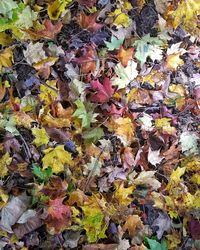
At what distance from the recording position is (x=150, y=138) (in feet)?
7.17

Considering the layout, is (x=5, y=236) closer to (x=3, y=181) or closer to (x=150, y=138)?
(x=3, y=181)

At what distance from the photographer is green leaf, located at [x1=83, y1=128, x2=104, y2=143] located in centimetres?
210

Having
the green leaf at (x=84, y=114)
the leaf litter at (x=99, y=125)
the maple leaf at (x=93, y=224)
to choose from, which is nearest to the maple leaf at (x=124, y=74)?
the leaf litter at (x=99, y=125)

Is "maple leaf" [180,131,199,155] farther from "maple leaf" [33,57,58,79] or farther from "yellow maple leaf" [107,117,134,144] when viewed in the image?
"maple leaf" [33,57,58,79]

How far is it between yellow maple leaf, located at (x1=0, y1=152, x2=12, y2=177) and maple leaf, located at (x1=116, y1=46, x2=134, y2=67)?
0.79 meters

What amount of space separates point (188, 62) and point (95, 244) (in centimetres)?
115

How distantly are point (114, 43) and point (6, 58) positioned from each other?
0.59m

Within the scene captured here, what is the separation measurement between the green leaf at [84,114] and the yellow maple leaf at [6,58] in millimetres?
408

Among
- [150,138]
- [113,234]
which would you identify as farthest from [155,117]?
[113,234]

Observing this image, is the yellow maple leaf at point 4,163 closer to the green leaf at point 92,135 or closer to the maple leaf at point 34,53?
the green leaf at point 92,135

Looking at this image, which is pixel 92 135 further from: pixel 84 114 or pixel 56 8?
pixel 56 8

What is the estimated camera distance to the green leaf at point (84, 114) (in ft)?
6.86

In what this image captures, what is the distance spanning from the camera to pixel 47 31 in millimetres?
2203

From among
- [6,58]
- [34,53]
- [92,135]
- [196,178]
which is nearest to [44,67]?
[34,53]
